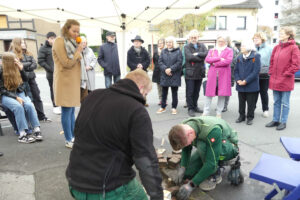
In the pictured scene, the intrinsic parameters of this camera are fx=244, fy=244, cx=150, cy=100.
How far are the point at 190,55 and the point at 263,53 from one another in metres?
1.57

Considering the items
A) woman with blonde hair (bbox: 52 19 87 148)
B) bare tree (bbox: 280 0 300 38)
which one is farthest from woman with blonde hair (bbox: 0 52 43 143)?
bare tree (bbox: 280 0 300 38)

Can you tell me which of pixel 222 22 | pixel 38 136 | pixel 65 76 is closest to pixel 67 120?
pixel 65 76

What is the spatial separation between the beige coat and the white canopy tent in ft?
2.97

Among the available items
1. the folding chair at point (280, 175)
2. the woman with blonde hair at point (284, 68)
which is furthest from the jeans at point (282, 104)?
the folding chair at point (280, 175)

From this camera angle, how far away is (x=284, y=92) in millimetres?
4699

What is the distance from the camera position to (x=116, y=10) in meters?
4.24

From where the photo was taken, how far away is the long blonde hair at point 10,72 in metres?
4.14

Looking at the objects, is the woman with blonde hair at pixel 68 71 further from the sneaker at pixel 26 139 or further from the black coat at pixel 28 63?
the black coat at pixel 28 63

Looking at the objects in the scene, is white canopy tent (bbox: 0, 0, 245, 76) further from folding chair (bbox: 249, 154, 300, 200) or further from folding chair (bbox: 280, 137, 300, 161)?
folding chair (bbox: 249, 154, 300, 200)

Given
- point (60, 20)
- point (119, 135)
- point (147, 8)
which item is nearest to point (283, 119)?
point (147, 8)

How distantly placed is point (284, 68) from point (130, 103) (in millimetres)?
4076

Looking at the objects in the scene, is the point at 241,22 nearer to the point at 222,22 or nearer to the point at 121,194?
the point at 222,22

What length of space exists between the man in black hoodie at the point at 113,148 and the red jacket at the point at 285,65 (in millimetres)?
3931

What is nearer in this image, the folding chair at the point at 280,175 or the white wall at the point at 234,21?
the folding chair at the point at 280,175
